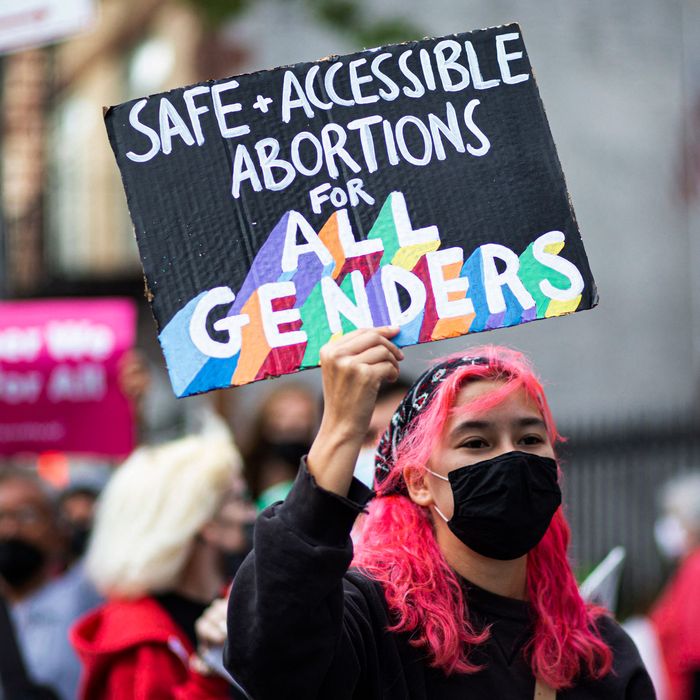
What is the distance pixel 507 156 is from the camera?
8.48 feet

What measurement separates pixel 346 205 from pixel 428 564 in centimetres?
73

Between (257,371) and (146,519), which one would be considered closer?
(257,371)

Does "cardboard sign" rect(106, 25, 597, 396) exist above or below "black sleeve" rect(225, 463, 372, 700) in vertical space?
above

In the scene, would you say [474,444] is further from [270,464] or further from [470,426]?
[270,464]

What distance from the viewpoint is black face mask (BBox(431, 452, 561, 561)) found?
2.50 meters

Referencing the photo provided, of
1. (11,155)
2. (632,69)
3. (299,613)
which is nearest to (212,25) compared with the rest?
(632,69)

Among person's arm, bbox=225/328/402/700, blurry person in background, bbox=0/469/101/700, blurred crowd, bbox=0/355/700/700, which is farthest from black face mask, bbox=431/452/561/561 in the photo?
blurry person in background, bbox=0/469/101/700

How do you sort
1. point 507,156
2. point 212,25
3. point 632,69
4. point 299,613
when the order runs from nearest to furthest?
point 299,613
point 507,156
point 212,25
point 632,69

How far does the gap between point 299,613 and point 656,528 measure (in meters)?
9.47

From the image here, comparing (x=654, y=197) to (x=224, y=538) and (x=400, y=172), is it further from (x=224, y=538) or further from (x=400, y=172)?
(x=400, y=172)

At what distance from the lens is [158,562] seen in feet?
13.5

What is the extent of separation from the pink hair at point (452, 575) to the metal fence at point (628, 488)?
791cm

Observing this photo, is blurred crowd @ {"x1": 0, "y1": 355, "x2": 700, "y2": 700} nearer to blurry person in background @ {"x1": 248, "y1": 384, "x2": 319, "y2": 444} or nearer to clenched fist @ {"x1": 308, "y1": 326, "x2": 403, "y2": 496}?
blurry person in background @ {"x1": 248, "y1": 384, "x2": 319, "y2": 444}

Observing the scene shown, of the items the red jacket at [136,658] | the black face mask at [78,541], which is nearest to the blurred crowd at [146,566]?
the red jacket at [136,658]
